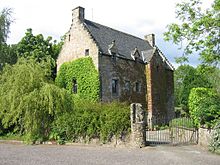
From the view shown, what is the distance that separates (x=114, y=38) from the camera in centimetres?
3231

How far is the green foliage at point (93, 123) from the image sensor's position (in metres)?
16.6

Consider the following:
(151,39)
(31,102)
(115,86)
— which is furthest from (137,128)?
(151,39)

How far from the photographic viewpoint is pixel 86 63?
28359 mm

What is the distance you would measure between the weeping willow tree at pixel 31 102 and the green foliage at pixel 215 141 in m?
8.82

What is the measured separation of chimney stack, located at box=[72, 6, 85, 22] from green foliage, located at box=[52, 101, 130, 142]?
1397 cm

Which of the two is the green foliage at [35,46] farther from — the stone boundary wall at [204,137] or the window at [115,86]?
the stone boundary wall at [204,137]

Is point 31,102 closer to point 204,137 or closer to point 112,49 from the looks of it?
point 204,137

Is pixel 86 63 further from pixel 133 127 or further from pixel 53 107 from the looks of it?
pixel 133 127

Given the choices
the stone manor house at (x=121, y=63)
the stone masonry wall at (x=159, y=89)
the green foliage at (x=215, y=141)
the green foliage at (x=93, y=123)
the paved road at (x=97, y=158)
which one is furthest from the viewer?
the stone masonry wall at (x=159, y=89)

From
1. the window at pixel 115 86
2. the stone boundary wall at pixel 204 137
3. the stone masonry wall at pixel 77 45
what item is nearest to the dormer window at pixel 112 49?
the stone masonry wall at pixel 77 45

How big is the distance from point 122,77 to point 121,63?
150 cm

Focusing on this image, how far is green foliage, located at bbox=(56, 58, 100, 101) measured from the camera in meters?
27.2

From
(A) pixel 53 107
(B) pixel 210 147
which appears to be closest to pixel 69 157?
(A) pixel 53 107

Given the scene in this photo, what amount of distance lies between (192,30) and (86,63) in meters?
12.9
